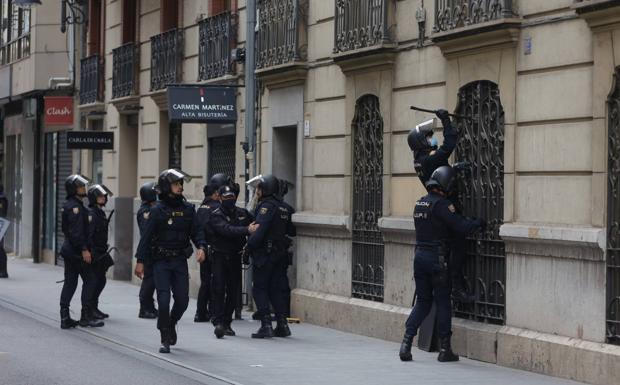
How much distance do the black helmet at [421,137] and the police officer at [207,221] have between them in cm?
296

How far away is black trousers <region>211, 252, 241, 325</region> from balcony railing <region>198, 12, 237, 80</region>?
18.9 feet

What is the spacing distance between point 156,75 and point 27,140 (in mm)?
11622

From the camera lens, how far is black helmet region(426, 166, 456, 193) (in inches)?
535

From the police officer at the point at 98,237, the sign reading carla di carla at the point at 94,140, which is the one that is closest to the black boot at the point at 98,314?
the police officer at the point at 98,237

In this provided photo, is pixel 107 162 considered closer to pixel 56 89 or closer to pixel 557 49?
pixel 56 89

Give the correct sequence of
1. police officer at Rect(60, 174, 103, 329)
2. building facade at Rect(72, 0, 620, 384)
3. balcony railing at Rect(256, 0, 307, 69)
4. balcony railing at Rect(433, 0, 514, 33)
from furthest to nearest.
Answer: balcony railing at Rect(256, 0, 307, 69), police officer at Rect(60, 174, 103, 329), balcony railing at Rect(433, 0, 514, 33), building facade at Rect(72, 0, 620, 384)

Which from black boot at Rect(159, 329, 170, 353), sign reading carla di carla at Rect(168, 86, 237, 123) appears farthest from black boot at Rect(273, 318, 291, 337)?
sign reading carla di carla at Rect(168, 86, 237, 123)

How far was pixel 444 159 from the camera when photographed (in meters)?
14.2

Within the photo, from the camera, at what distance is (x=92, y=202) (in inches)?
701

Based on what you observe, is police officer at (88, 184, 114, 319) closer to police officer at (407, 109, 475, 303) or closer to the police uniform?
the police uniform

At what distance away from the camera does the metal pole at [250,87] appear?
19922 mm

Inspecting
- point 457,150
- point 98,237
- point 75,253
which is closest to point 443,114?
point 457,150

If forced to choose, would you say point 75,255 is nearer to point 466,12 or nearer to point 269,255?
point 269,255

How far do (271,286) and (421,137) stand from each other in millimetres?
3008
